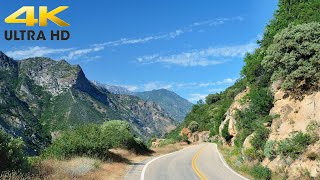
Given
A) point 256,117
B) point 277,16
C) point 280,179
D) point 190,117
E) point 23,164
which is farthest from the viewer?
point 190,117

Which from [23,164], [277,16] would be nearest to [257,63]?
[277,16]

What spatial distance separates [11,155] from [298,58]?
19393 mm

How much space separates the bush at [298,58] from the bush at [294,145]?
191 inches

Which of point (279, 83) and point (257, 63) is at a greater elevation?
point (257, 63)

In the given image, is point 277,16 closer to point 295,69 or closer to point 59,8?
point 295,69

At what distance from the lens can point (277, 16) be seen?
4472 cm

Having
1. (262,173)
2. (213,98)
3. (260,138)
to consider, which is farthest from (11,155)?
(213,98)

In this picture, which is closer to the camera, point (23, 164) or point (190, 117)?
point (23, 164)

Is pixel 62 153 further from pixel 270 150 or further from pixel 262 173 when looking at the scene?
pixel 270 150

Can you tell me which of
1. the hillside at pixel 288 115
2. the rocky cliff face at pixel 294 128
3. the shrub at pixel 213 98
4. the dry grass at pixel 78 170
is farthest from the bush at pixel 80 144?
the shrub at pixel 213 98

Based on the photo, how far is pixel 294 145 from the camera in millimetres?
21297

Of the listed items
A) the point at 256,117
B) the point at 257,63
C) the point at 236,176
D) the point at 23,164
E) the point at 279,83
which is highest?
the point at 257,63

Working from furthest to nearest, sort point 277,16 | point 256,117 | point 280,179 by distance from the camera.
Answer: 1. point 277,16
2. point 256,117
3. point 280,179

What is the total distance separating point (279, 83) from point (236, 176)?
918cm
